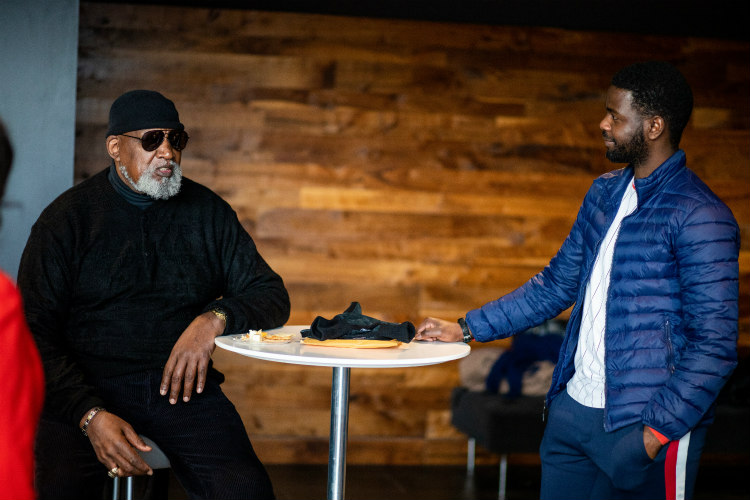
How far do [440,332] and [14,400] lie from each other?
65.9 inches

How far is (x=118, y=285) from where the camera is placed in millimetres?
2695

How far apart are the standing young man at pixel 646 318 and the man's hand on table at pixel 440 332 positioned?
0.39 metres

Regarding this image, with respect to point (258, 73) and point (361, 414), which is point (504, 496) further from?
point (258, 73)

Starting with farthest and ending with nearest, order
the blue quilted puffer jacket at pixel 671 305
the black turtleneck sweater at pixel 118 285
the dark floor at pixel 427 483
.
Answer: the dark floor at pixel 427 483, the black turtleneck sweater at pixel 118 285, the blue quilted puffer jacket at pixel 671 305

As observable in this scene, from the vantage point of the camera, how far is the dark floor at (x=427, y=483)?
4336 millimetres

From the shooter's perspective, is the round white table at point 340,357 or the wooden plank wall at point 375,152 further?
the wooden plank wall at point 375,152

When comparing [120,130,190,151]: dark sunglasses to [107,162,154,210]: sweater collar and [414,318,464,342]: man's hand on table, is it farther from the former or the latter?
[414,318,464,342]: man's hand on table

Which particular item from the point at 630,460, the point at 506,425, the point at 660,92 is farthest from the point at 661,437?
the point at 506,425

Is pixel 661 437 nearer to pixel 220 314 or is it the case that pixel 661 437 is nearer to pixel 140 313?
pixel 220 314

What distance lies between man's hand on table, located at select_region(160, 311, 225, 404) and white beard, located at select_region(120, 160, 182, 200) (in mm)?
514

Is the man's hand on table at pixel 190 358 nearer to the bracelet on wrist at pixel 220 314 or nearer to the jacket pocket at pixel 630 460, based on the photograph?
the bracelet on wrist at pixel 220 314

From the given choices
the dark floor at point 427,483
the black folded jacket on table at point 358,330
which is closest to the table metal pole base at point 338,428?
the black folded jacket on table at point 358,330

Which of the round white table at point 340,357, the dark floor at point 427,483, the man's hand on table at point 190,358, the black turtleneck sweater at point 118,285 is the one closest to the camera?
the round white table at point 340,357

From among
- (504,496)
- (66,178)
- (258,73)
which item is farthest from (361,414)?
(66,178)
